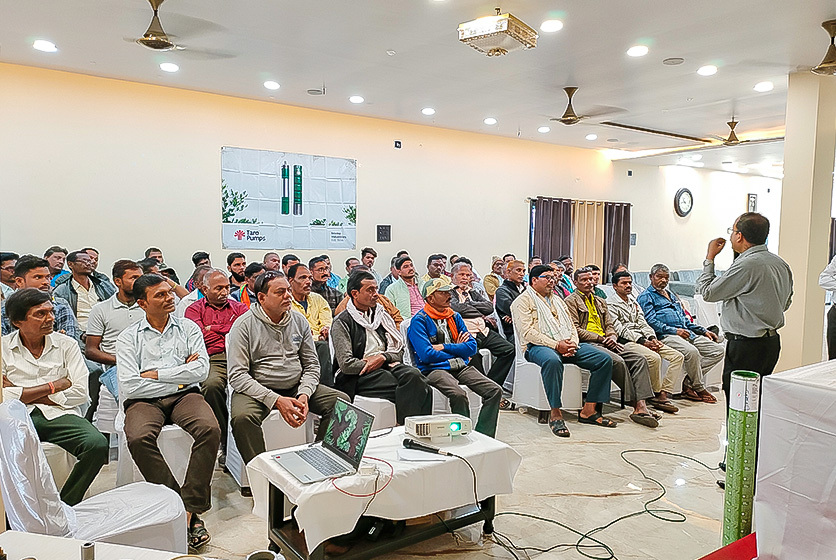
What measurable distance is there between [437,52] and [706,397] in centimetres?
379

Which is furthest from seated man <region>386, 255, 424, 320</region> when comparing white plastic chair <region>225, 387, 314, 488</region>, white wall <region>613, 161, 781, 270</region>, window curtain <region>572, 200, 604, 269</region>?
white wall <region>613, 161, 781, 270</region>

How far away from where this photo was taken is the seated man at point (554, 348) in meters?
4.54

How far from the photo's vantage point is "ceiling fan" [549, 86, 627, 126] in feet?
19.2

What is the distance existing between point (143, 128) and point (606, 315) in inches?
191

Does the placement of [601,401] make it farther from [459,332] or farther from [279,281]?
[279,281]

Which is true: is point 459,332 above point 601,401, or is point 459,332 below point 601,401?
above

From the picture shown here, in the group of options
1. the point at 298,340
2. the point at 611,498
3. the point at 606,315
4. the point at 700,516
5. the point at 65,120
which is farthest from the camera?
the point at 65,120

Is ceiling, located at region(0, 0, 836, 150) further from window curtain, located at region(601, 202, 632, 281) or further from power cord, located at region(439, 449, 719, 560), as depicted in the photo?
window curtain, located at region(601, 202, 632, 281)

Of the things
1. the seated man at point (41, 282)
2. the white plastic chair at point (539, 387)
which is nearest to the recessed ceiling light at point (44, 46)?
the seated man at point (41, 282)

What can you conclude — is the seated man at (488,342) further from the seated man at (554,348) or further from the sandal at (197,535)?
the sandal at (197,535)

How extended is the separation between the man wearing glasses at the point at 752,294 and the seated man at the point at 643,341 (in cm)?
143

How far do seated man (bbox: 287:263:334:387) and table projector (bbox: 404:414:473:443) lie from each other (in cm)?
149

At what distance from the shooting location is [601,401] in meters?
4.64

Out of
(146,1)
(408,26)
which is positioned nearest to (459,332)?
(408,26)
